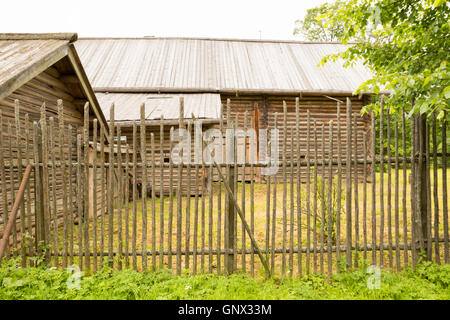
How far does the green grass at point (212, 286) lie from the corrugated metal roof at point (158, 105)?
5.43 meters

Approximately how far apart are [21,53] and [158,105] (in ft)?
18.1

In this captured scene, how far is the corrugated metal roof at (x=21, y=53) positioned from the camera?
12.1 feet

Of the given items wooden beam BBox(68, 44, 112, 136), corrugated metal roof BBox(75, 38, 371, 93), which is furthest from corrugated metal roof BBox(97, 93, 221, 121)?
wooden beam BBox(68, 44, 112, 136)

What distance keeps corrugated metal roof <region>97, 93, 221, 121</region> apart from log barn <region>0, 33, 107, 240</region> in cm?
217

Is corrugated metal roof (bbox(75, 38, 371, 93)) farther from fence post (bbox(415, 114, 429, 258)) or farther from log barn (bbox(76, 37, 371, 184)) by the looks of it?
fence post (bbox(415, 114, 429, 258))

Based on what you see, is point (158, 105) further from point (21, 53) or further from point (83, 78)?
point (21, 53)

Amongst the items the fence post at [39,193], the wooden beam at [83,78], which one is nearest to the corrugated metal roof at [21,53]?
the wooden beam at [83,78]

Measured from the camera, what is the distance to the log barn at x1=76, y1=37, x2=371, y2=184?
11562 millimetres

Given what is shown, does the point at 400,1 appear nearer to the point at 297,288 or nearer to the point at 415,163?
the point at 415,163

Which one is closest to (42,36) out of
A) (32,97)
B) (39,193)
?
(32,97)

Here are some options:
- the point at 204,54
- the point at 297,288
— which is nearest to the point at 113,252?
the point at 297,288

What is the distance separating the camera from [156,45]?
51.6 feet

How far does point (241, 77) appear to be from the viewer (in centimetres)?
1252

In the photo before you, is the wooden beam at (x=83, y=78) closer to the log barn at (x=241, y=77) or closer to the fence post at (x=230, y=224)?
the fence post at (x=230, y=224)
